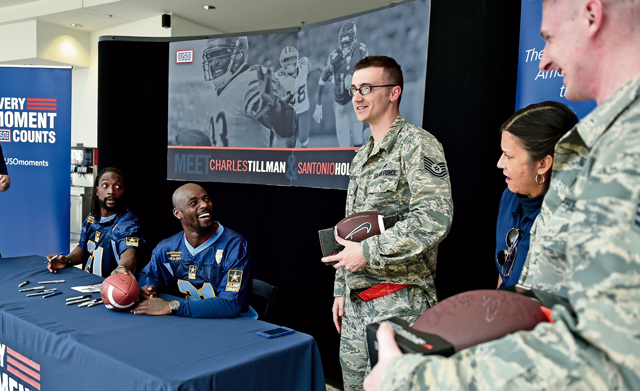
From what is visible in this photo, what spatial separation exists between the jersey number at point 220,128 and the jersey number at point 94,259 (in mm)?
1167

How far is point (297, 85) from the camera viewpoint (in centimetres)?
322

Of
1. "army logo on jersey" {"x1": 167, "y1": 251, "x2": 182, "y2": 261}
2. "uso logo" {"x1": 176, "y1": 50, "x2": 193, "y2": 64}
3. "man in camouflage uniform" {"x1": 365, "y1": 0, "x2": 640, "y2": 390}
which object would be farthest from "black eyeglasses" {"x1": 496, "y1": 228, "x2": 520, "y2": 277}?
"uso logo" {"x1": 176, "y1": 50, "x2": 193, "y2": 64}

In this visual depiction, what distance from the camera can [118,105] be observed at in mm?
3951

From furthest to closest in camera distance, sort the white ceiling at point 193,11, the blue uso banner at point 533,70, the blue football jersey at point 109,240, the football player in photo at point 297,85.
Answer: the white ceiling at point 193,11 < the football player in photo at point 297,85 < the blue football jersey at point 109,240 < the blue uso banner at point 533,70

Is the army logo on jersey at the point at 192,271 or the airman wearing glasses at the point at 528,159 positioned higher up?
the airman wearing glasses at the point at 528,159

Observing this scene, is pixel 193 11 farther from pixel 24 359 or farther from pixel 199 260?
pixel 24 359

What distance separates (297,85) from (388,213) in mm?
1761

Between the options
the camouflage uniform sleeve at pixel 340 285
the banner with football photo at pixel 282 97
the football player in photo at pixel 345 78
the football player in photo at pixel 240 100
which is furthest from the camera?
the football player in photo at pixel 240 100

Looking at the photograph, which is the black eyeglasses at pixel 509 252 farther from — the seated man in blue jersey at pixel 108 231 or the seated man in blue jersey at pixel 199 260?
the seated man in blue jersey at pixel 108 231

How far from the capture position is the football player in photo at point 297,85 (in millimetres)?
3156

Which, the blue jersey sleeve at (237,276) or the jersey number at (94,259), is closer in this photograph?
the blue jersey sleeve at (237,276)

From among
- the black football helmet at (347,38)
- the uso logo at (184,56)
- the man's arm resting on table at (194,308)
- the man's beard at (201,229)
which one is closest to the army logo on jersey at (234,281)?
the man's arm resting on table at (194,308)

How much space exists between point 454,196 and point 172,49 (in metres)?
2.71

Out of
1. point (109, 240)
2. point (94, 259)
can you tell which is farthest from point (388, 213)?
point (94, 259)
